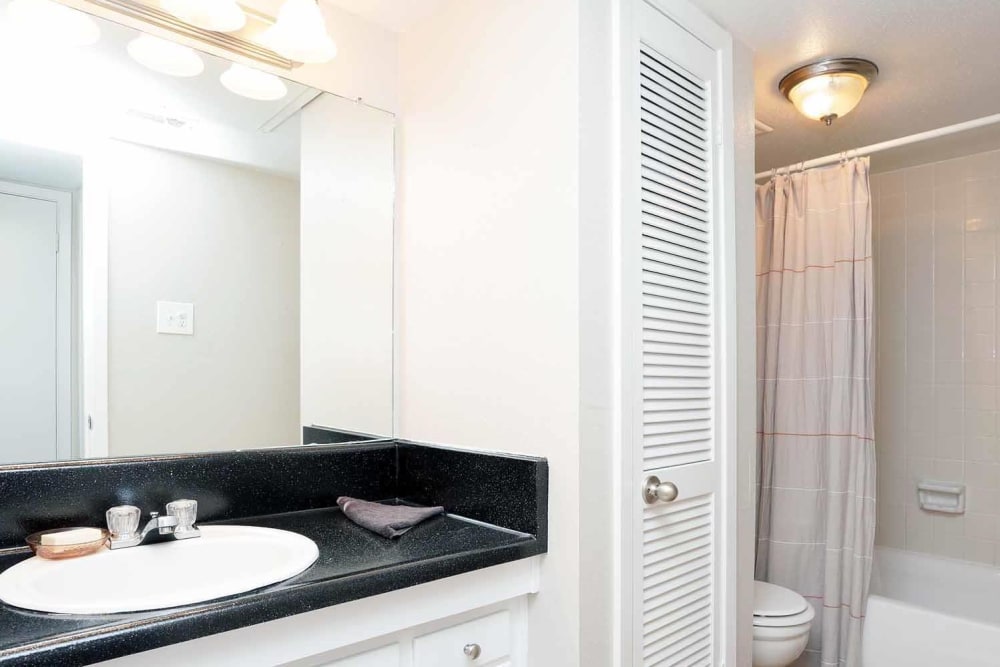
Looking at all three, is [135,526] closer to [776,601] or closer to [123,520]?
[123,520]

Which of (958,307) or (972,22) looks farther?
(958,307)

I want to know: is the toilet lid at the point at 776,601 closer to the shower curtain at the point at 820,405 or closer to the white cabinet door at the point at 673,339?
the shower curtain at the point at 820,405

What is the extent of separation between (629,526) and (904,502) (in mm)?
2256

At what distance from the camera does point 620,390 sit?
1.39 metres

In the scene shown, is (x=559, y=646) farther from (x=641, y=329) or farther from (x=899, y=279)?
(x=899, y=279)

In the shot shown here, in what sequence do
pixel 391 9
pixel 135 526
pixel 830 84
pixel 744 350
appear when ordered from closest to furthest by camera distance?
pixel 135 526
pixel 391 9
pixel 744 350
pixel 830 84

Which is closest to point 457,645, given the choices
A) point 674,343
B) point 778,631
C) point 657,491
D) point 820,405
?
point 657,491

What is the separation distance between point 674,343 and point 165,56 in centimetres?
138

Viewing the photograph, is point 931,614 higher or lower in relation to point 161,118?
lower

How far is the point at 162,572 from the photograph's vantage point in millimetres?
1201

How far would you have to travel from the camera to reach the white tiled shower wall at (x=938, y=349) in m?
2.74

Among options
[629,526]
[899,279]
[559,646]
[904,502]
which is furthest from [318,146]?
[904,502]

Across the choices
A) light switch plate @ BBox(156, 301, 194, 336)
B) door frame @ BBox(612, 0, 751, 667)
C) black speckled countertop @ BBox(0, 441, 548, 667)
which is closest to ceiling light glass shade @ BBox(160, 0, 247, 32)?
light switch plate @ BBox(156, 301, 194, 336)

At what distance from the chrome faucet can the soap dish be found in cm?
3
